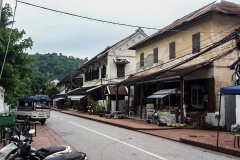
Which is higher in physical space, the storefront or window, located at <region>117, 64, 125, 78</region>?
window, located at <region>117, 64, 125, 78</region>

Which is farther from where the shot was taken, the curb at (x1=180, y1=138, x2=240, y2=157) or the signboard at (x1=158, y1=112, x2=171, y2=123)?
the signboard at (x1=158, y1=112, x2=171, y2=123)

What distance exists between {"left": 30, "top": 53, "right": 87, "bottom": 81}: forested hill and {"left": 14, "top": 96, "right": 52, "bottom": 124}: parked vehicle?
2649 inches

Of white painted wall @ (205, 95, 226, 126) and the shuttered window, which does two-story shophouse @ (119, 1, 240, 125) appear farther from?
the shuttered window

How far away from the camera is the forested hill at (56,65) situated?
96.2 meters

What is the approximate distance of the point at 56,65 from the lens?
101 m

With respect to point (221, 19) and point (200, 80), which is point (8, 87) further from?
point (221, 19)

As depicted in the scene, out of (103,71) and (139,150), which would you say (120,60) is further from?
(139,150)

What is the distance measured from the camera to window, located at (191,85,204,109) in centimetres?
2313

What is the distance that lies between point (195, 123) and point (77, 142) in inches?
368

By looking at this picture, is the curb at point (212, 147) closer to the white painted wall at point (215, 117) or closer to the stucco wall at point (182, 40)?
the white painted wall at point (215, 117)

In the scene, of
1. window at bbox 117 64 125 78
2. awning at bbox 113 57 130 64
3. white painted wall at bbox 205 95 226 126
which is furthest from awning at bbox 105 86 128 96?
white painted wall at bbox 205 95 226 126

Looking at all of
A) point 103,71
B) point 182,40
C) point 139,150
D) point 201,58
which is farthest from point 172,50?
point 103,71

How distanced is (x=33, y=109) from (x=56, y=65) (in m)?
75.4

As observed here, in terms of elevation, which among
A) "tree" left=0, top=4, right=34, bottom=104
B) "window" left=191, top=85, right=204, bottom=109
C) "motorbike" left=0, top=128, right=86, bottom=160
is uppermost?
"tree" left=0, top=4, right=34, bottom=104
